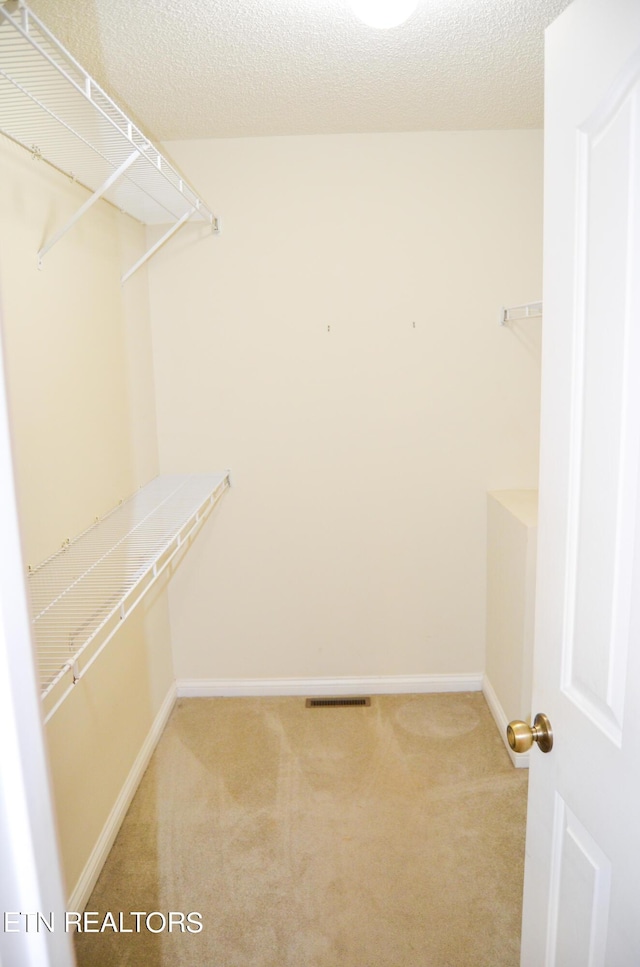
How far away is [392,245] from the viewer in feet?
8.68

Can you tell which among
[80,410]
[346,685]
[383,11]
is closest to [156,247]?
[80,410]

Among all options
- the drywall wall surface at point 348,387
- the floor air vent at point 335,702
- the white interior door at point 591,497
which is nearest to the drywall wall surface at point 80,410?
the drywall wall surface at point 348,387

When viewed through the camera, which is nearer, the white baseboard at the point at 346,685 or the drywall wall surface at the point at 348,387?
the drywall wall surface at the point at 348,387

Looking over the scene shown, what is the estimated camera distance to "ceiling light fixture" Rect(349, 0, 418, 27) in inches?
57.0

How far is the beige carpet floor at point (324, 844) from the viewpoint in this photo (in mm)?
1716

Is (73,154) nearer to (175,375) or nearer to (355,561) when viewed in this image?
(175,375)

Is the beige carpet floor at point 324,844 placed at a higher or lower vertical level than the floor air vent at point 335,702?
lower

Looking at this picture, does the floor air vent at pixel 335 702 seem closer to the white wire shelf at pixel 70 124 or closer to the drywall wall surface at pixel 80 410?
the drywall wall surface at pixel 80 410

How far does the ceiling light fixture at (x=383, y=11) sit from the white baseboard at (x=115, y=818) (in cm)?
216

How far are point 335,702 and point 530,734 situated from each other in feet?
6.36

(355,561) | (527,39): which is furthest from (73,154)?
(355,561)

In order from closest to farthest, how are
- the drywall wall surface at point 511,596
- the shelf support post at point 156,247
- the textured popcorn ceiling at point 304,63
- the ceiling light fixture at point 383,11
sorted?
the ceiling light fixture at point 383,11 → the textured popcorn ceiling at point 304,63 → the drywall wall surface at point 511,596 → the shelf support post at point 156,247

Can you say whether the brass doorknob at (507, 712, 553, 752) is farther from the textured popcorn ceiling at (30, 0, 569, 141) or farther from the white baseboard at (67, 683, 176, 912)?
the textured popcorn ceiling at (30, 0, 569, 141)

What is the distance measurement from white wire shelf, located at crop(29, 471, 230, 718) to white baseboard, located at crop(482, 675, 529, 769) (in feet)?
4.75
